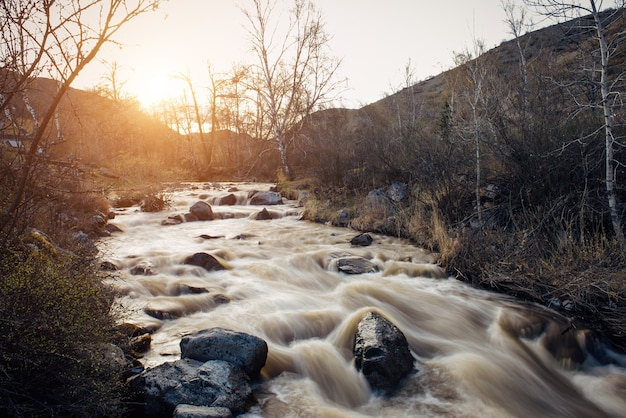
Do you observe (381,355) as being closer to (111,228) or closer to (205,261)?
(205,261)

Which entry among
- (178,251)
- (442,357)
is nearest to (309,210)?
(178,251)

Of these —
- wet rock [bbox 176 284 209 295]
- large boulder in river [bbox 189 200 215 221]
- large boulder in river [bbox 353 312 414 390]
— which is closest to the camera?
large boulder in river [bbox 353 312 414 390]

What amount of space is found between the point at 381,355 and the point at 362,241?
471 cm

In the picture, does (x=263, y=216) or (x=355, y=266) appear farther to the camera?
(x=263, y=216)

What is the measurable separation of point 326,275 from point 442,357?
9.40 ft

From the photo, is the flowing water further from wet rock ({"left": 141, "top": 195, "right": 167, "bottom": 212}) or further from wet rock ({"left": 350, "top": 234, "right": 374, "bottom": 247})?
wet rock ({"left": 141, "top": 195, "right": 167, "bottom": 212})

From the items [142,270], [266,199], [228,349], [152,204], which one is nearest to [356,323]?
[228,349]

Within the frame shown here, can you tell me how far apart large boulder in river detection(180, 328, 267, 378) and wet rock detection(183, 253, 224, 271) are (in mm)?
3276

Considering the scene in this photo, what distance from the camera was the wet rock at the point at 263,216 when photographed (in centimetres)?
1205

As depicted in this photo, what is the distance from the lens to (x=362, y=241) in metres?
8.30

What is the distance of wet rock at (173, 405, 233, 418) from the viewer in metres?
2.54

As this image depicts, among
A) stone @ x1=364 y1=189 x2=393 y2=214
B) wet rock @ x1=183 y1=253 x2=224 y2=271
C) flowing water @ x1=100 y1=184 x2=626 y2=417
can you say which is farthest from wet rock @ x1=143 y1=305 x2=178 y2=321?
stone @ x1=364 y1=189 x2=393 y2=214

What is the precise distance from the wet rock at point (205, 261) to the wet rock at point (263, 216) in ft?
16.7

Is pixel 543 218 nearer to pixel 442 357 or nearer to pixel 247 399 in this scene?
pixel 442 357
